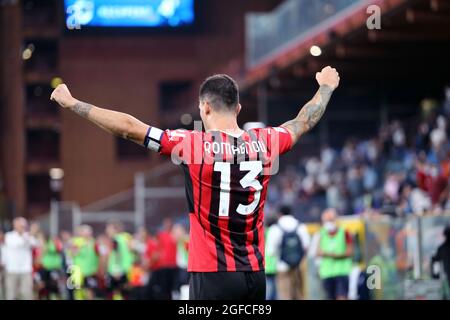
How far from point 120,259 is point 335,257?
785 centimetres

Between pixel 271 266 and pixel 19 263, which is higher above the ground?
pixel 19 263

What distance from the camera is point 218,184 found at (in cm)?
566

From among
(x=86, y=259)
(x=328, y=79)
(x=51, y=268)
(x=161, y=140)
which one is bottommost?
(x=161, y=140)

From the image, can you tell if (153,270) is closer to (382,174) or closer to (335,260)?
(335,260)

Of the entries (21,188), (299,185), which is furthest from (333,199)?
(21,188)

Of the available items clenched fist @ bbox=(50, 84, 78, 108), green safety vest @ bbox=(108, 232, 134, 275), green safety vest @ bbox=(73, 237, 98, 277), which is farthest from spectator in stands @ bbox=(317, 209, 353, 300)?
clenched fist @ bbox=(50, 84, 78, 108)

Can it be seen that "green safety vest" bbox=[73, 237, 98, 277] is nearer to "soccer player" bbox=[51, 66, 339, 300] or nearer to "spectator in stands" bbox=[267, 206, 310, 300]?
"spectator in stands" bbox=[267, 206, 310, 300]

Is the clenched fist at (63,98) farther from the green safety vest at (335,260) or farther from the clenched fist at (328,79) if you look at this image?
the green safety vest at (335,260)

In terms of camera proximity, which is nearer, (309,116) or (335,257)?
(309,116)

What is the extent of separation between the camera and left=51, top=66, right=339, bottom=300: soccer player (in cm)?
560

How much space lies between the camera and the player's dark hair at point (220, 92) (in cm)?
572

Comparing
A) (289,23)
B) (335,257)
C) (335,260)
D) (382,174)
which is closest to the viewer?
(335,257)

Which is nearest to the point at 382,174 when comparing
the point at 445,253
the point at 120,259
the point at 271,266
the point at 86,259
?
the point at 120,259

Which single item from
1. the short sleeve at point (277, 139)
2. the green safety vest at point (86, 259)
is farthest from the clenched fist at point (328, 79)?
the green safety vest at point (86, 259)
